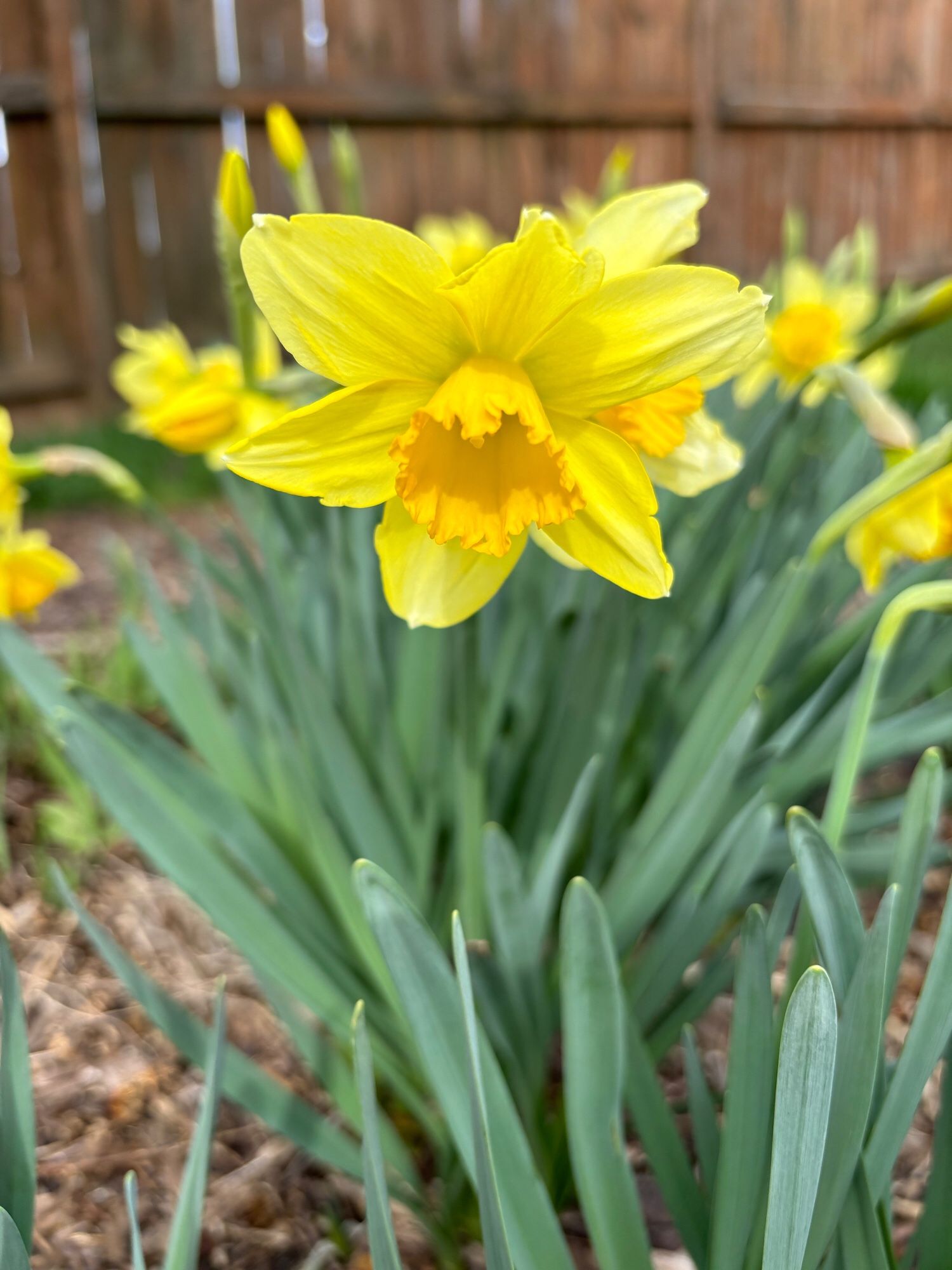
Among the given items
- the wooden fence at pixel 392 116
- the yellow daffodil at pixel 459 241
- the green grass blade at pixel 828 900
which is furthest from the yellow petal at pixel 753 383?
the wooden fence at pixel 392 116

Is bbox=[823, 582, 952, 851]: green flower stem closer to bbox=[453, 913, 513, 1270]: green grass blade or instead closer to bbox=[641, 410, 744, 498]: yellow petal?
bbox=[641, 410, 744, 498]: yellow petal

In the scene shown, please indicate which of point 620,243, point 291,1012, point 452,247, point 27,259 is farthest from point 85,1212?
point 27,259

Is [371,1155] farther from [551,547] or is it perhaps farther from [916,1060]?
Result: [551,547]

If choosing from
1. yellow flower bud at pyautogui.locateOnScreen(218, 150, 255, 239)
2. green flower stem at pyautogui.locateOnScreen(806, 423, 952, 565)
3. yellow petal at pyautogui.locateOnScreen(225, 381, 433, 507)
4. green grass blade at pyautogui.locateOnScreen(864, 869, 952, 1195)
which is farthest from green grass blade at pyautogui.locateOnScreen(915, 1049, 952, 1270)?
yellow flower bud at pyautogui.locateOnScreen(218, 150, 255, 239)

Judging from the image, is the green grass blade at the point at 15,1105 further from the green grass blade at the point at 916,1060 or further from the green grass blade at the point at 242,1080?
the green grass blade at the point at 916,1060

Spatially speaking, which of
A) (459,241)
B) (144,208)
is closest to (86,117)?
(144,208)
